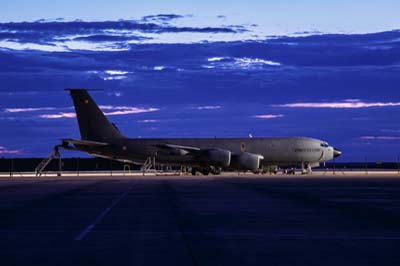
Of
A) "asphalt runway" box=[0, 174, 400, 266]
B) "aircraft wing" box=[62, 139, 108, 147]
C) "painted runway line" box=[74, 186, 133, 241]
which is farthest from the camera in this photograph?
"aircraft wing" box=[62, 139, 108, 147]

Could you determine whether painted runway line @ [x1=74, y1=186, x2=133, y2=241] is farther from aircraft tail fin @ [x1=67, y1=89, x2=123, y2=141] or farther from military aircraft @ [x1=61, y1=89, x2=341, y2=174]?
aircraft tail fin @ [x1=67, y1=89, x2=123, y2=141]

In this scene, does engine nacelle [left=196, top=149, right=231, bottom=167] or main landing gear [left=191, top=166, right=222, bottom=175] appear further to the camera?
main landing gear [left=191, top=166, right=222, bottom=175]

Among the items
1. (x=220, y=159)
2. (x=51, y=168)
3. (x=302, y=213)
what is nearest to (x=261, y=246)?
(x=302, y=213)

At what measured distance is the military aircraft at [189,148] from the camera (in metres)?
76.8

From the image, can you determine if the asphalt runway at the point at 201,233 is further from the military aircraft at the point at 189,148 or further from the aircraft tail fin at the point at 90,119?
the aircraft tail fin at the point at 90,119

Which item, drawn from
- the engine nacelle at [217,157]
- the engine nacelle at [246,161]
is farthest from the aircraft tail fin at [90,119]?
the engine nacelle at [246,161]

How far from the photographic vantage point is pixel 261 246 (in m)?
15.0

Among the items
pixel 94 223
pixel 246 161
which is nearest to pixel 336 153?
pixel 246 161

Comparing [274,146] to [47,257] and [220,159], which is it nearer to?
[220,159]

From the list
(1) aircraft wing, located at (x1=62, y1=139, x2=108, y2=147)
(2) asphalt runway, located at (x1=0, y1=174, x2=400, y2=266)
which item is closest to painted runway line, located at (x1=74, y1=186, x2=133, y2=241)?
(2) asphalt runway, located at (x1=0, y1=174, x2=400, y2=266)

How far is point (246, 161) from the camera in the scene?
250ft

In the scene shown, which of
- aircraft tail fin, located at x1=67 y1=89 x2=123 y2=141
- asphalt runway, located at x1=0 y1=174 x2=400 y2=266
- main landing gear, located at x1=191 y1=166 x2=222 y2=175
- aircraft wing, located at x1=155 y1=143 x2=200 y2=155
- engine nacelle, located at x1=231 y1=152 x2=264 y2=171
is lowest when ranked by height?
asphalt runway, located at x1=0 y1=174 x2=400 y2=266

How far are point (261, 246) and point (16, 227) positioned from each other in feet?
22.3

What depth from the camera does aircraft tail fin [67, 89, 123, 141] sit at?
77.6 metres
